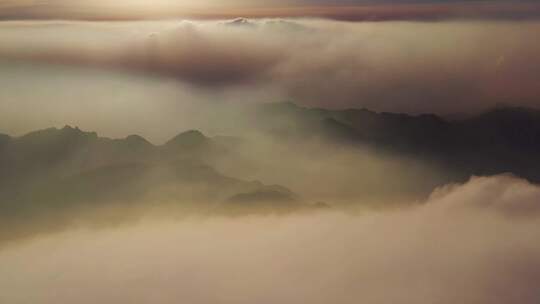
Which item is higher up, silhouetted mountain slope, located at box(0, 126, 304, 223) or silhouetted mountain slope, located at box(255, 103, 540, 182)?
silhouetted mountain slope, located at box(255, 103, 540, 182)

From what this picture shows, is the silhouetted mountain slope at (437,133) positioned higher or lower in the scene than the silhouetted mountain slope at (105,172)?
higher

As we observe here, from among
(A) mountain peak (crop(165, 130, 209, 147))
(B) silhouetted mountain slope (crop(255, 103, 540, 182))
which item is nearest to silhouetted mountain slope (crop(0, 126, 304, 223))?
(A) mountain peak (crop(165, 130, 209, 147))

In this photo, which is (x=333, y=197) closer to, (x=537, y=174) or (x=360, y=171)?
(x=360, y=171)

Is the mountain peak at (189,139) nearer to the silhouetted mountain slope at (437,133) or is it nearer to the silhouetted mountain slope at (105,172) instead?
the silhouetted mountain slope at (105,172)

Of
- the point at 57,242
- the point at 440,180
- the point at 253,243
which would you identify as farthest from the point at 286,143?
the point at 57,242

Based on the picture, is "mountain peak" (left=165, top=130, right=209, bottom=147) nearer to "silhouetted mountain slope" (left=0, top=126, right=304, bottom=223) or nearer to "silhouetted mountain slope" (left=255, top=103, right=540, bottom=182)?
"silhouetted mountain slope" (left=0, top=126, right=304, bottom=223)

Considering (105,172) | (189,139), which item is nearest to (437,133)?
(189,139)

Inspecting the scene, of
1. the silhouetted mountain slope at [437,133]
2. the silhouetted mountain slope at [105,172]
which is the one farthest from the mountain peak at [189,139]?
the silhouetted mountain slope at [437,133]

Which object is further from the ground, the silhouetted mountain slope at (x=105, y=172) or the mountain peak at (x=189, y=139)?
the mountain peak at (x=189, y=139)

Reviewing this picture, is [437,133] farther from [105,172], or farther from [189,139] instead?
[105,172]
